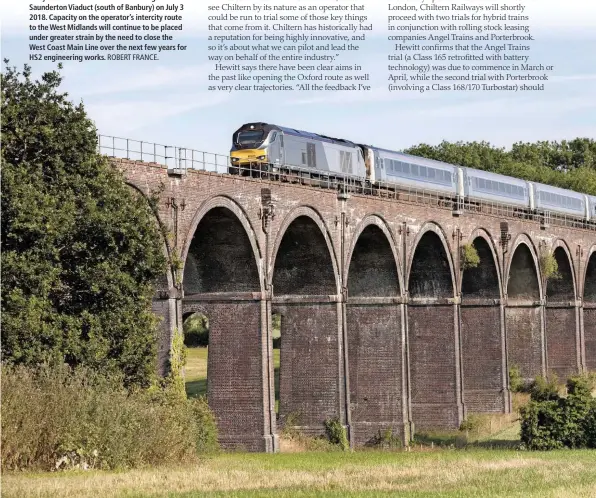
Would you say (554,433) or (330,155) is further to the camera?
(330,155)

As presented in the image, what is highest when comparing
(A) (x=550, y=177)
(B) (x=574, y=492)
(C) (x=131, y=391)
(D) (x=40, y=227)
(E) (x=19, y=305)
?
(A) (x=550, y=177)

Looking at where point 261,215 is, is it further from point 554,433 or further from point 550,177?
point 550,177

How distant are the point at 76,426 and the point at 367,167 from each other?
2581 centimetres

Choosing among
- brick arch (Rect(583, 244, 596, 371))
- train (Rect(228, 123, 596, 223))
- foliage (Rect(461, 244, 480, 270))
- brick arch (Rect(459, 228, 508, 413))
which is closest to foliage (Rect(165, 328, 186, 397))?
train (Rect(228, 123, 596, 223))

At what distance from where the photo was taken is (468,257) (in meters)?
47.6

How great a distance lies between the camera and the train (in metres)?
39.3

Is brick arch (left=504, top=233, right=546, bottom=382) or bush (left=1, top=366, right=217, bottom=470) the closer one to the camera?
bush (left=1, top=366, right=217, bottom=470)

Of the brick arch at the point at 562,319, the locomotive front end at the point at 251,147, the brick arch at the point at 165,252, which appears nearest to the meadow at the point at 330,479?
the brick arch at the point at 165,252

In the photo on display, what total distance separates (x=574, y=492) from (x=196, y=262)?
1687cm

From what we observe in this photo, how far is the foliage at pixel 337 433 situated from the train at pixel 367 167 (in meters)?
7.87

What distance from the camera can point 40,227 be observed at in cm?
2447

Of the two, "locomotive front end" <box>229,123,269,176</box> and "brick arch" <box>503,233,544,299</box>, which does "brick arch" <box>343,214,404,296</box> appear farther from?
"brick arch" <box>503,233,544,299</box>

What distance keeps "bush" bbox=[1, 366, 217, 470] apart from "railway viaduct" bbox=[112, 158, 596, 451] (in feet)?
19.9

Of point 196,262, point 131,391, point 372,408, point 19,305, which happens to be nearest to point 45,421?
point 19,305
